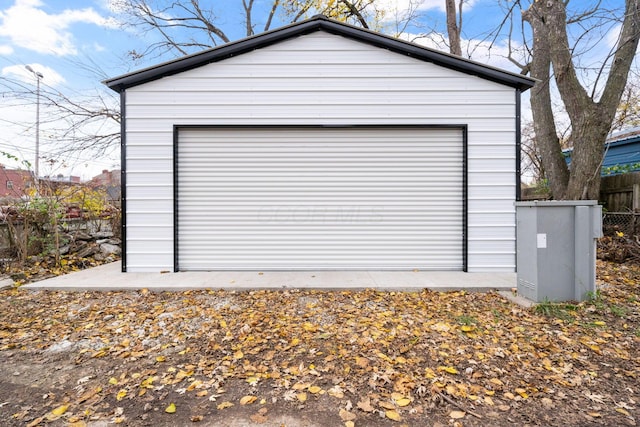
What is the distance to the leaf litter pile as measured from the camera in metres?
1.96

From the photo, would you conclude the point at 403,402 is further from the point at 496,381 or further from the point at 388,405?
the point at 496,381

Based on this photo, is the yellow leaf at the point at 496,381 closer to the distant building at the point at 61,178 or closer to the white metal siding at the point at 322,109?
the white metal siding at the point at 322,109

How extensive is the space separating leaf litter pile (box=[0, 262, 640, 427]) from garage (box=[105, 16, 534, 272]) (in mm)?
1537

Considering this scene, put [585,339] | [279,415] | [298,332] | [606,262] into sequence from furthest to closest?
[606,262]
[298,332]
[585,339]
[279,415]

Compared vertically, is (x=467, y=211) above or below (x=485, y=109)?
below

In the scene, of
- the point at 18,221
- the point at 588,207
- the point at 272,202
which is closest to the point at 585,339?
the point at 588,207

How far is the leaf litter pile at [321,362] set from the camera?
196 cm

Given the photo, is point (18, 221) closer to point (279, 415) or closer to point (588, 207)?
point (279, 415)

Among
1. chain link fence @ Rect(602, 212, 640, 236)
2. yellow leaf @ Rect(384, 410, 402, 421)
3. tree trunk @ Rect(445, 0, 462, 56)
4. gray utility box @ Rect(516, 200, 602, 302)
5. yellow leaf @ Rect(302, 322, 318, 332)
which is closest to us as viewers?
yellow leaf @ Rect(384, 410, 402, 421)

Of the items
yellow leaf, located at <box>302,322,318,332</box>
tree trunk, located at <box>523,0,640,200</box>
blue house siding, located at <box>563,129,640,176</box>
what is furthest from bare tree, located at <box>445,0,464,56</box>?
yellow leaf, located at <box>302,322,318,332</box>

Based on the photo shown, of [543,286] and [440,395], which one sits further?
[543,286]

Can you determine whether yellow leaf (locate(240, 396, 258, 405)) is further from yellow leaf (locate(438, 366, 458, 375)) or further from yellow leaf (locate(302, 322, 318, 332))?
yellow leaf (locate(438, 366, 458, 375))

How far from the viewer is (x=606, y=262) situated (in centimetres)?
574

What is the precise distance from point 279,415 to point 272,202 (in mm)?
3915
